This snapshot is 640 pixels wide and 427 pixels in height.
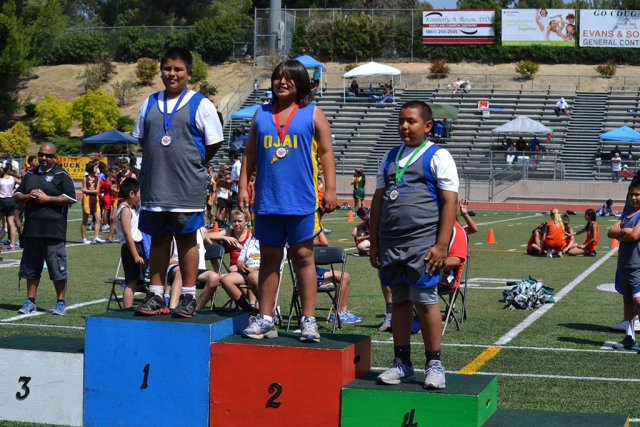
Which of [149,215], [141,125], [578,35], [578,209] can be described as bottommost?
[578,209]

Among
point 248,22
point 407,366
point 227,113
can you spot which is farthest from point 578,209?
point 248,22

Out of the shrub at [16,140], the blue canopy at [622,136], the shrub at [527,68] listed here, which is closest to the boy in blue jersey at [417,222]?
the blue canopy at [622,136]

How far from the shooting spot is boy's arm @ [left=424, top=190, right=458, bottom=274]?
572cm

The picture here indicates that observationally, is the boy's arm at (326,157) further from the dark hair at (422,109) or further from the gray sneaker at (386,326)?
the gray sneaker at (386,326)

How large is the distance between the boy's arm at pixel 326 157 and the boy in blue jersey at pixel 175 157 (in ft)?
2.49

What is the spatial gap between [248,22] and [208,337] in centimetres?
6140

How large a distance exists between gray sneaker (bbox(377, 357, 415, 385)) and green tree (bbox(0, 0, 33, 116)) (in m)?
53.6

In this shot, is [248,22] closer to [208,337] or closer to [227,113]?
[227,113]

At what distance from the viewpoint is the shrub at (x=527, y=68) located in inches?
2163

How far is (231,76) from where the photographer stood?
60312 millimetres

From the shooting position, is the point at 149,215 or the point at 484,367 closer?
the point at 149,215

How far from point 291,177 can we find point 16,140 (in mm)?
48644

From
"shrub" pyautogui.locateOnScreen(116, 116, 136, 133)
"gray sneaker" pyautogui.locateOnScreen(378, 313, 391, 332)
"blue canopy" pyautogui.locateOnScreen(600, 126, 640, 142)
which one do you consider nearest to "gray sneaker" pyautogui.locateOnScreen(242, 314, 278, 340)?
"gray sneaker" pyautogui.locateOnScreen(378, 313, 391, 332)

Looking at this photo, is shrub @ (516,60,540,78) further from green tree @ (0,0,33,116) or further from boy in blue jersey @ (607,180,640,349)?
boy in blue jersey @ (607,180,640,349)
